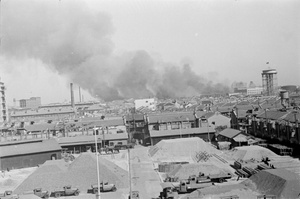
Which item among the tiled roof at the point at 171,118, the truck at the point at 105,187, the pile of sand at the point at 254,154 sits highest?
the tiled roof at the point at 171,118

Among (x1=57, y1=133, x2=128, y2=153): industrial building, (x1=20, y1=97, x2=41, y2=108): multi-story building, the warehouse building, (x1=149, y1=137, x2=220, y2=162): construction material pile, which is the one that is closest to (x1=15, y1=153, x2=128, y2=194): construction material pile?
(x1=149, y1=137, x2=220, y2=162): construction material pile

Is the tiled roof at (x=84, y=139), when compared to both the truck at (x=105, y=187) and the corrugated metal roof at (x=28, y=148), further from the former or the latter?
the truck at (x=105, y=187)

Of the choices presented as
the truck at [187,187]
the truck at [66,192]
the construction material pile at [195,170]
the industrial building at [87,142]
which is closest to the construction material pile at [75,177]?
the truck at [66,192]

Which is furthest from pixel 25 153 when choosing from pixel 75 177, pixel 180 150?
pixel 180 150

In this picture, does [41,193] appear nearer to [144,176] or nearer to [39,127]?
[144,176]

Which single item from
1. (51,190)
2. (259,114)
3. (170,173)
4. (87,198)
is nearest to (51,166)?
(51,190)

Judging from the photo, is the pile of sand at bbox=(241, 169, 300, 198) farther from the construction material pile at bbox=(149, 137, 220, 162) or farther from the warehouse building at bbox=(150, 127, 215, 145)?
the warehouse building at bbox=(150, 127, 215, 145)

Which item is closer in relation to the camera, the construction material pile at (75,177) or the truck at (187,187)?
the truck at (187,187)
